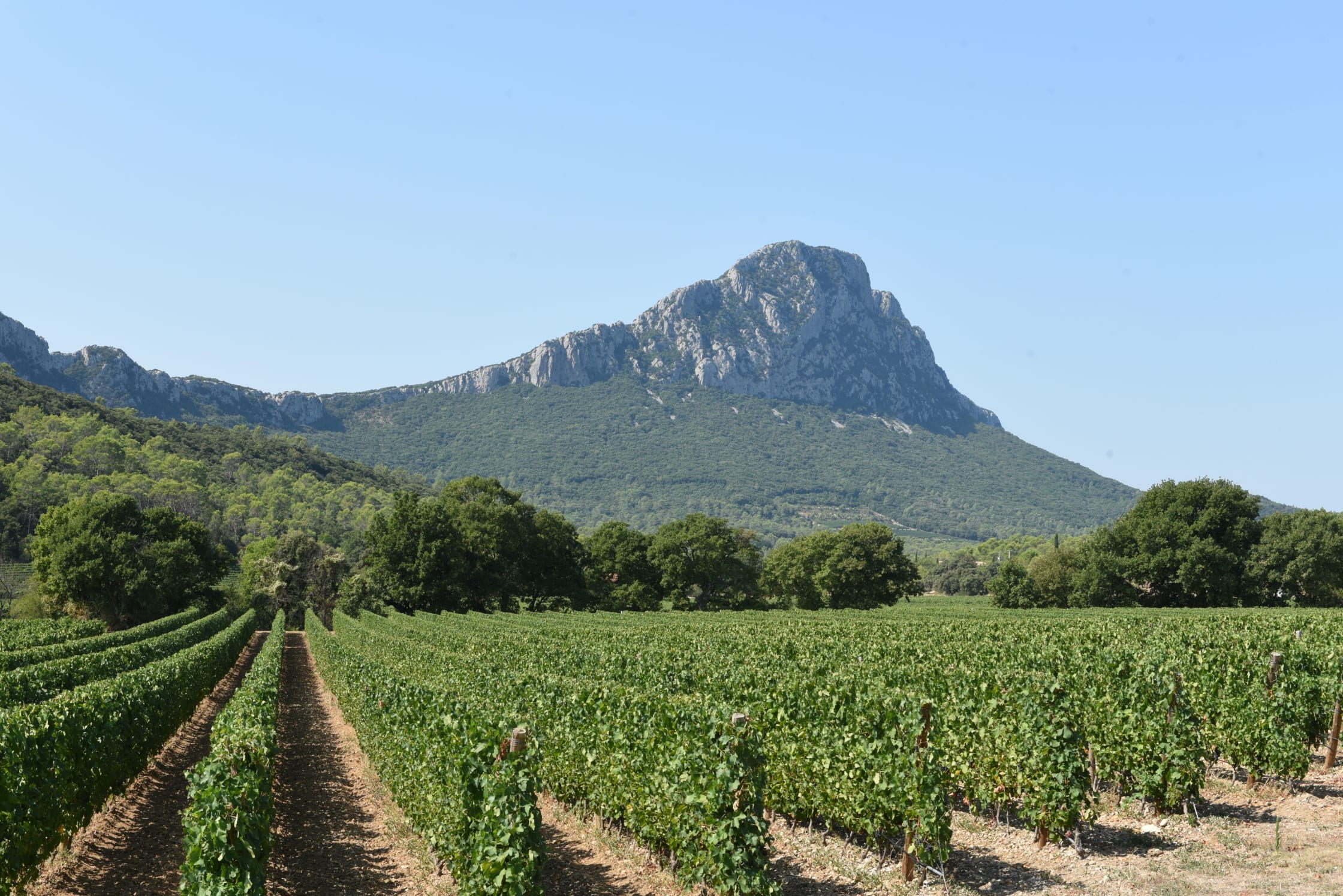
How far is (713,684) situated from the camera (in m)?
15.8

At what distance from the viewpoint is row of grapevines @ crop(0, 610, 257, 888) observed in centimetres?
920

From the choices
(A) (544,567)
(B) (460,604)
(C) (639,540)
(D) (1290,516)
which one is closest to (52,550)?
(B) (460,604)

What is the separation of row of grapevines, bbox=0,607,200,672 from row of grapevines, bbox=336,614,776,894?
700 inches

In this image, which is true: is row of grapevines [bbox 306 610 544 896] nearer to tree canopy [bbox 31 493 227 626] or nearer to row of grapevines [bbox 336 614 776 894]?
row of grapevines [bbox 336 614 776 894]

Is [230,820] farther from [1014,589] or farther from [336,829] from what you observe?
[1014,589]

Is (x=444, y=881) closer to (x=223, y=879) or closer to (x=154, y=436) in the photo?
(x=223, y=879)

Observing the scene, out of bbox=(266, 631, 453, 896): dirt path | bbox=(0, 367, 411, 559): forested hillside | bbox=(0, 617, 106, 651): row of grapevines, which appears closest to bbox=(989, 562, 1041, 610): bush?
bbox=(266, 631, 453, 896): dirt path

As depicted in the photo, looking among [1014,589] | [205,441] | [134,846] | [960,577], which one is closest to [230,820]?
[134,846]

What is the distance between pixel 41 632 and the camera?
40.2 m

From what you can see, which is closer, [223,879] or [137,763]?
[223,879]

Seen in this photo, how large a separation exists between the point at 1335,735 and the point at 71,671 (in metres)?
27.5

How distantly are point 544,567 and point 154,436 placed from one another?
78004 mm

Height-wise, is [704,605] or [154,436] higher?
[154,436]

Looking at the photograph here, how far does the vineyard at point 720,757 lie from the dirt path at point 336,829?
0.18 meters
